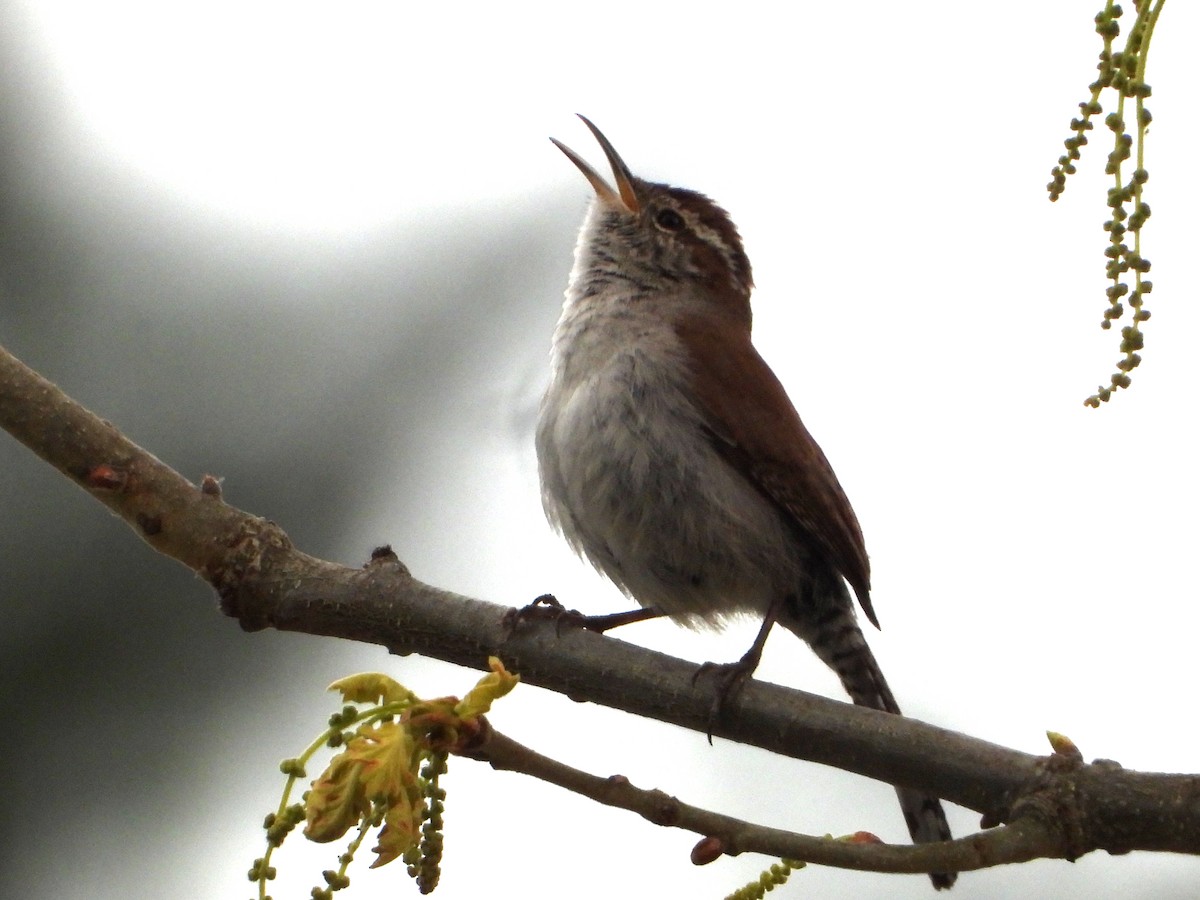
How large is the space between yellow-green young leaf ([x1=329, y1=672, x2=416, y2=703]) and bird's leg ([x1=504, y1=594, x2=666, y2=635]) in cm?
56

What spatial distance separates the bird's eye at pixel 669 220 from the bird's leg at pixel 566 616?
68.7 inches

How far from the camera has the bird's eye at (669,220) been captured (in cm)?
559

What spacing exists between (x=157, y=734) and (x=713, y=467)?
4156 mm

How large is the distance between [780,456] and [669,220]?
1.63 metres

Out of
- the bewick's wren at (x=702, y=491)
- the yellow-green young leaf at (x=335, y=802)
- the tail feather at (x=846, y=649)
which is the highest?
the bewick's wren at (x=702, y=491)

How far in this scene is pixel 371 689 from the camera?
2.06 m

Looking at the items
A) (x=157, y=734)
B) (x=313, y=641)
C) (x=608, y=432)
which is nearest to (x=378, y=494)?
(x=313, y=641)

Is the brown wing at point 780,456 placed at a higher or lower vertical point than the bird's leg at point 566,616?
higher

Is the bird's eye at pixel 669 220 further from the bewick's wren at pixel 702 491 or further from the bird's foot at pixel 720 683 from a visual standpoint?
the bird's foot at pixel 720 683

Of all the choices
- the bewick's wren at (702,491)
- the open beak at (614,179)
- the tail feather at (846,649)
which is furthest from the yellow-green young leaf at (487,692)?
the open beak at (614,179)

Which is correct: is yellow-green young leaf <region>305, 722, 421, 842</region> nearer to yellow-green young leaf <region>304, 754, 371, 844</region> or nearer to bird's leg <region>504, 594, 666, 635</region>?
yellow-green young leaf <region>304, 754, 371, 844</region>

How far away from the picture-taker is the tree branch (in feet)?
8.35

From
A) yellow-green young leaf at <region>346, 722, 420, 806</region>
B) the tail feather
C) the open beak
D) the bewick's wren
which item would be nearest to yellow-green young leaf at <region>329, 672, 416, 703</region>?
yellow-green young leaf at <region>346, 722, 420, 806</region>

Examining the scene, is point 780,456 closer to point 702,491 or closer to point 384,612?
point 702,491
